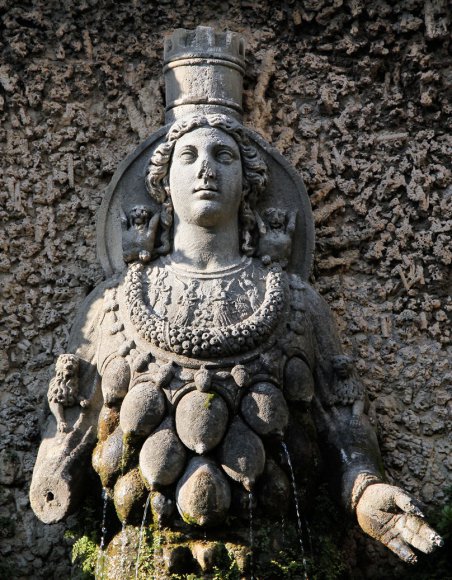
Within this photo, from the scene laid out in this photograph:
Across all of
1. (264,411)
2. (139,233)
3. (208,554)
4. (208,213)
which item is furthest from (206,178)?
(208,554)

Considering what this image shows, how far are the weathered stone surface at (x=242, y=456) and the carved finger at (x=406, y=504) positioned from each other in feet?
2.09

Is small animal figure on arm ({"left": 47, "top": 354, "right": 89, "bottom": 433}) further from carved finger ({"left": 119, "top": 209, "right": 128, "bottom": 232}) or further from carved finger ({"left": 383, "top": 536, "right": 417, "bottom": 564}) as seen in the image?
carved finger ({"left": 383, "top": 536, "right": 417, "bottom": 564})

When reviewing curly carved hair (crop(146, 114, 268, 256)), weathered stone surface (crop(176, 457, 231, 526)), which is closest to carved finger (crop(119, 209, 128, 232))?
curly carved hair (crop(146, 114, 268, 256))

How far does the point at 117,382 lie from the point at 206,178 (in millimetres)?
1099

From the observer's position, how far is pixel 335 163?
23.8 feet

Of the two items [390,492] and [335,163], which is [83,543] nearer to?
[390,492]

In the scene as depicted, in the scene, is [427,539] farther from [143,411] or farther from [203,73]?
[203,73]

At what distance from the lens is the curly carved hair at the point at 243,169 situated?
6559 mm

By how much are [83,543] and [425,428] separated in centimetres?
190

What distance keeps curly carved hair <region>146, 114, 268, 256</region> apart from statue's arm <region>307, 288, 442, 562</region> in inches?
19.4

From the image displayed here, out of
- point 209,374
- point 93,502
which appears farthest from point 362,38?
point 93,502

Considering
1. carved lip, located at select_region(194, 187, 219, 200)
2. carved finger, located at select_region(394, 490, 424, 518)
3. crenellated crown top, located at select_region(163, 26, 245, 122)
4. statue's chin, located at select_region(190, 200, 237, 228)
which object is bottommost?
carved finger, located at select_region(394, 490, 424, 518)

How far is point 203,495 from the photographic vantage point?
19.0 feet

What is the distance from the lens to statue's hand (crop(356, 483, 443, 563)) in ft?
18.6
